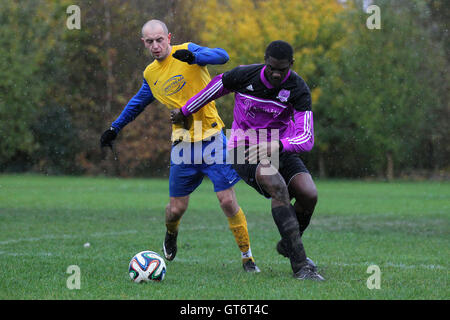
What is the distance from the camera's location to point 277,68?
5883mm

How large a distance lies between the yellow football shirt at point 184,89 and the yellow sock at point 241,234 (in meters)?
0.98

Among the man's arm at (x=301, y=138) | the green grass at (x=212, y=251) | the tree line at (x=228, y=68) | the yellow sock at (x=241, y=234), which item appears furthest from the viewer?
the tree line at (x=228, y=68)

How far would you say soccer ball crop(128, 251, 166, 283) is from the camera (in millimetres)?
5801

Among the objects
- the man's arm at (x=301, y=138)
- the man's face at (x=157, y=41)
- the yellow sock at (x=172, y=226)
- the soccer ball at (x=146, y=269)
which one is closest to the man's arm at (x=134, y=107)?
the man's face at (x=157, y=41)

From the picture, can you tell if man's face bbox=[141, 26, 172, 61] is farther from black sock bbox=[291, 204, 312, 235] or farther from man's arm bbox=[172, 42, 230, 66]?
black sock bbox=[291, 204, 312, 235]

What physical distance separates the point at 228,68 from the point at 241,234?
26007 mm

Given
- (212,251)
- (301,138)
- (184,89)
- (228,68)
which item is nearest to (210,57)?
(184,89)

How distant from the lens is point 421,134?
33250mm

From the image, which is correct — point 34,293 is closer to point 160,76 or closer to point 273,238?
point 160,76

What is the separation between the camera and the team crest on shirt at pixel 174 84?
7.11m

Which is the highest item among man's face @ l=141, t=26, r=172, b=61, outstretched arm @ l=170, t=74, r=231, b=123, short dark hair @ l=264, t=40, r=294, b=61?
man's face @ l=141, t=26, r=172, b=61

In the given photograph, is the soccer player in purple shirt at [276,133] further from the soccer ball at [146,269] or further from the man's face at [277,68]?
the soccer ball at [146,269]

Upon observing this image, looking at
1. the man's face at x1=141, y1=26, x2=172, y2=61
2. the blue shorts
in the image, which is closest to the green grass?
the blue shorts

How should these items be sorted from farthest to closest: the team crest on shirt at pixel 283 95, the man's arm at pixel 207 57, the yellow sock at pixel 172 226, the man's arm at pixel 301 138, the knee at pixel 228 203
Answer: the yellow sock at pixel 172 226, the knee at pixel 228 203, the man's arm at pixel 207 57, the team crest on shirt at pixel 283 95, the man's arm at pixel 301 138
